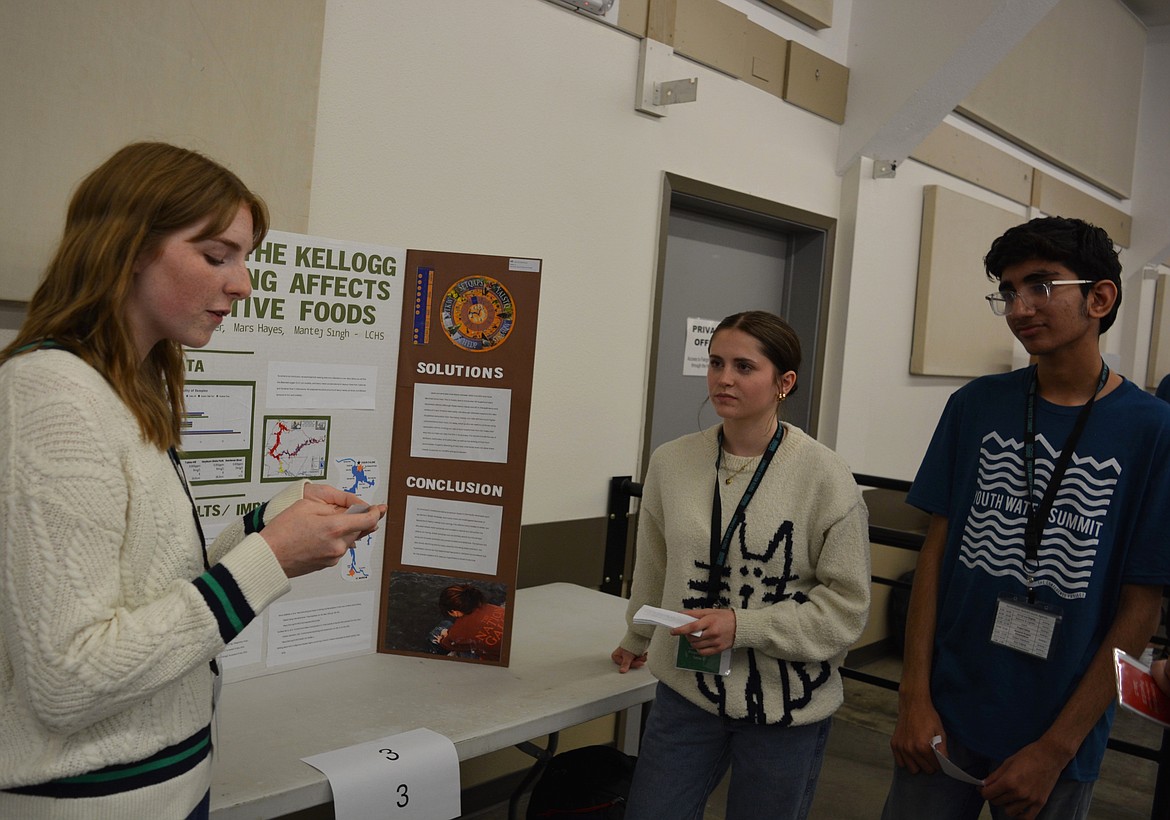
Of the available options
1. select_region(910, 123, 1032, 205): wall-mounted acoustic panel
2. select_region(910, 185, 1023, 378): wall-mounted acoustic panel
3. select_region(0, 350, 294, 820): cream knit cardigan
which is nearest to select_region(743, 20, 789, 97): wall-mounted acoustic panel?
select_region(910, 123, 1032, 205): wall-mounted acoustic panel

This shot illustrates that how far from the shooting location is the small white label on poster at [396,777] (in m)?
1.44

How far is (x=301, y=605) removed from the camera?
188 cm

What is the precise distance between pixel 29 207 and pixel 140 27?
43 centimetres

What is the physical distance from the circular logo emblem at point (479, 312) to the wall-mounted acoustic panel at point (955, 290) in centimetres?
309

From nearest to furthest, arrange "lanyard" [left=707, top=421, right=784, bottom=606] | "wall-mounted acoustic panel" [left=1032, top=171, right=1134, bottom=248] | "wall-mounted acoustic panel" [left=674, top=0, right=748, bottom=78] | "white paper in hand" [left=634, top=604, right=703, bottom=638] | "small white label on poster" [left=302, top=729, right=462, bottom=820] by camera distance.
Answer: "small white label on poster" [left=302, top=729, right=462, bottom=820] < "white paper in hand" [left=634, top=604, right=703, bottom=638] < "lanyard" [left=707, top=421, right=784, bottom=606] < "wall-mounted acoustic panel" [left=674, top=0, right=748, bottom=78] < "wall-mounted acoustic panel" [left=1032, top=171, right=1134, bottom=248]

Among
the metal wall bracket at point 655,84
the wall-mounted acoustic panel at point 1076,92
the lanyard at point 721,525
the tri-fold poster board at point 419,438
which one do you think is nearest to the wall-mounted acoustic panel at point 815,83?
the metal wall bracket at point 655,84

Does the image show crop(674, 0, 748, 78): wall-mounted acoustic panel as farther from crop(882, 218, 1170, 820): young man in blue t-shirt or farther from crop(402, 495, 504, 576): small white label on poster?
crop(402, 495, 504, 576): small white label on poster

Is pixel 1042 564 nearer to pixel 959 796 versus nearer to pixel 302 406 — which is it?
pixel 959 796

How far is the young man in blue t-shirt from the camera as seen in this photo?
147 cm

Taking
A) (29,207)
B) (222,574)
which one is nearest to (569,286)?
(29,207)

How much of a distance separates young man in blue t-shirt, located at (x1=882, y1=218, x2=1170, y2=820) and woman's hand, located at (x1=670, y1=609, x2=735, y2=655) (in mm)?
350

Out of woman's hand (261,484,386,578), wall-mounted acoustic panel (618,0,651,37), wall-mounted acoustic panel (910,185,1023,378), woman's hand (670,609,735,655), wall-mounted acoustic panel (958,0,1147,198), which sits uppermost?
wall-mounted acoustic panel (958,0,1147,198)

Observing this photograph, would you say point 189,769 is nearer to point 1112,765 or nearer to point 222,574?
point 222,574

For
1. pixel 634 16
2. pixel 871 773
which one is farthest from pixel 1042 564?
pixel 871 773
